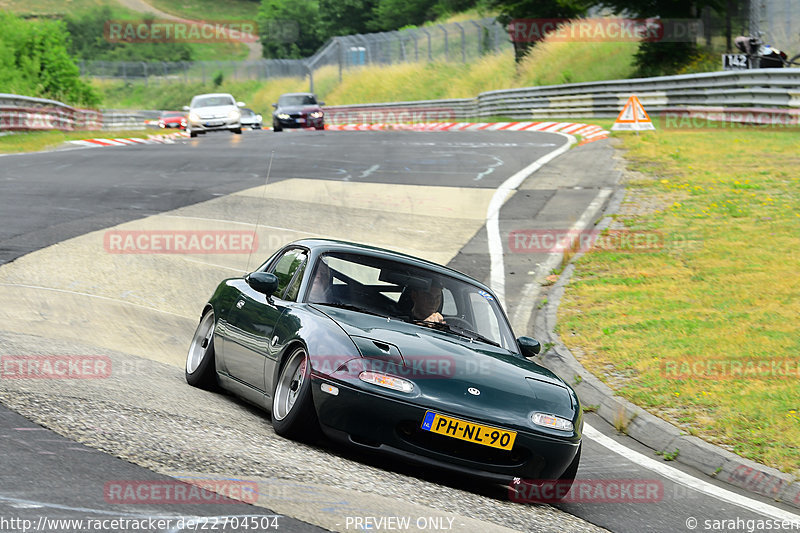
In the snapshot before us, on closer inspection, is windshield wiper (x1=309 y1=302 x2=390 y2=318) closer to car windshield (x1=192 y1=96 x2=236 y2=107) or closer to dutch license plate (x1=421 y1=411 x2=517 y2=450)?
dutch license plate (x1=421 y1=411 x2=517 y2=450)

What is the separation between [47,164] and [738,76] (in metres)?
17.4

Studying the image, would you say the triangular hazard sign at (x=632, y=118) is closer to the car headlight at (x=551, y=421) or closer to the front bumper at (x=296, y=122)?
the front bumper at (x=296, y=122)

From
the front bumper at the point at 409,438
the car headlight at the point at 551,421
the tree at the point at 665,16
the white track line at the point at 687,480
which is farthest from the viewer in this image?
the tree at the point at 665,16

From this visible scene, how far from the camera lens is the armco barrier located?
109 feet

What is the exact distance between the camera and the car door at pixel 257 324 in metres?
7.32

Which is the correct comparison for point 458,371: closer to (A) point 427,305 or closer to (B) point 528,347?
(A) point 427,305

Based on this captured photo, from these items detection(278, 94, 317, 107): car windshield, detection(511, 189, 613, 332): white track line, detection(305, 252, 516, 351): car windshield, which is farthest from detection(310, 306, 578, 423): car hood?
detection(278, 94, 317, 107): car windshield

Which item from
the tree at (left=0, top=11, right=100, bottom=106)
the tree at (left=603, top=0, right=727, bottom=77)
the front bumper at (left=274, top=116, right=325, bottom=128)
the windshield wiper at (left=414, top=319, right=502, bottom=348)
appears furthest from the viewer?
the tree at (left=0, top=11, right=100, bottom=106)

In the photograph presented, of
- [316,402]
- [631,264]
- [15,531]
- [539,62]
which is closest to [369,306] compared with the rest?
[316,402]

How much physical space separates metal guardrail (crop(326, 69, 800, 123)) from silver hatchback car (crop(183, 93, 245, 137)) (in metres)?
10.9

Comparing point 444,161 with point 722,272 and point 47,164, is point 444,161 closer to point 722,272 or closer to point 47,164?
point 47,164

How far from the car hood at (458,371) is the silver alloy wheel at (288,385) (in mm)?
349

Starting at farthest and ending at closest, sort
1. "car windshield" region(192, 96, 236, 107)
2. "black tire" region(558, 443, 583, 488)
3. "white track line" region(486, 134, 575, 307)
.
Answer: "car windshield" region(192, 96, 236, 107) < "white track line" region(486, 134, 575, 307) < "black tire" region(558, 443, 583, 488)

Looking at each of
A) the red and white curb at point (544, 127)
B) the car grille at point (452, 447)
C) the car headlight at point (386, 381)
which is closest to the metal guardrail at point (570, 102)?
the red and white curb at point (544, 127)
